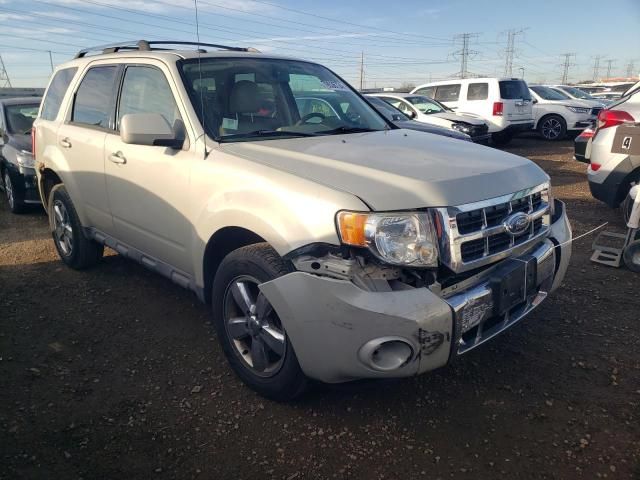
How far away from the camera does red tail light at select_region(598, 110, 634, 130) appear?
5.36 meters

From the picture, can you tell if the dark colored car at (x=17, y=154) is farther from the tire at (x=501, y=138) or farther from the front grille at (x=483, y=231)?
the tire at (x=501, y=138)

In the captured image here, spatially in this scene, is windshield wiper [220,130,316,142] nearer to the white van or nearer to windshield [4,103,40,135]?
windshield [4,103,40,135]

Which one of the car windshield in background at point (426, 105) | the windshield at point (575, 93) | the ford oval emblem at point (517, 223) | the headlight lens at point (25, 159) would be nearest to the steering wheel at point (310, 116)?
the ford oval emblem at point (517, 223)

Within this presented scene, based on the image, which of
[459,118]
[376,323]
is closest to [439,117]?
[459,118]

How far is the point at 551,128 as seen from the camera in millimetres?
14680

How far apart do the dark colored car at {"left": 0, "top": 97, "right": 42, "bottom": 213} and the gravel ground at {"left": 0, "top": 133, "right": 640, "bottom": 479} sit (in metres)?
3.41

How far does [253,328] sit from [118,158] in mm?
1779

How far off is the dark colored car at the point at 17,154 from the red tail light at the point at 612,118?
23.1ft

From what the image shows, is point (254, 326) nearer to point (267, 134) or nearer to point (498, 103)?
point (267, 134)

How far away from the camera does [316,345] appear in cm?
217

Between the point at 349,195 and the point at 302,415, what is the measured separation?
1.21 metres

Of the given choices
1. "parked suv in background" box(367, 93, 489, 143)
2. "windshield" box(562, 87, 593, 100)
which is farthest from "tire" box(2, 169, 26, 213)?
"windshield" box(562, 87, 593, 100)

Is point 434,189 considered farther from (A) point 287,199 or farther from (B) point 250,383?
(B) point 250,383

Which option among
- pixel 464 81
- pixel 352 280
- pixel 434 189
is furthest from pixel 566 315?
pixel 464 81
